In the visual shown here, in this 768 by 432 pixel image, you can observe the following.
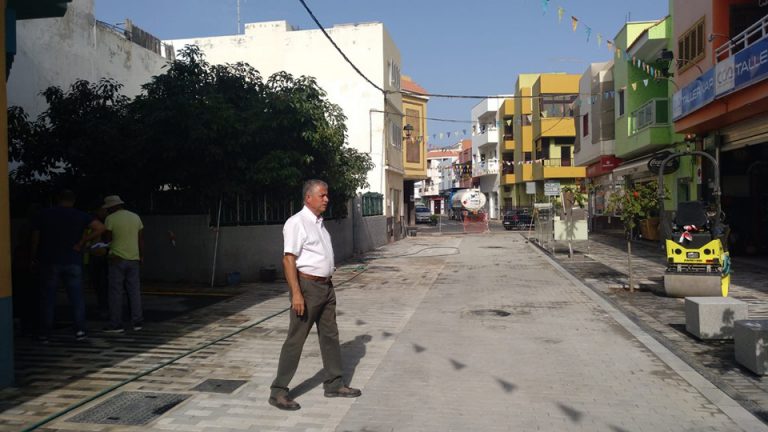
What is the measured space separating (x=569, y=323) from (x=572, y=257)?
10.6 m

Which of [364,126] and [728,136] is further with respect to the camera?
[364,126]

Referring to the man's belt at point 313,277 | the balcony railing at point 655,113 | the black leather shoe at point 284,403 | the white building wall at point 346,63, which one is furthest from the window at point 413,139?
the black leather shoe at point 284,403

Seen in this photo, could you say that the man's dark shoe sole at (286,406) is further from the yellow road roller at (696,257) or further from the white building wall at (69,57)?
the white building wall at (69,57)

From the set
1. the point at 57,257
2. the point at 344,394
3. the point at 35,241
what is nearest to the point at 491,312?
the point at 344,394

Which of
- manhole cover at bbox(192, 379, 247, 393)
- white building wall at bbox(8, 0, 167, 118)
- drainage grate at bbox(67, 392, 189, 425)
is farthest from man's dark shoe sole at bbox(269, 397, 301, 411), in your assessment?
white building wall at bbox(8, 0, 167, 118)

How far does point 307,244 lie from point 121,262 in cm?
399

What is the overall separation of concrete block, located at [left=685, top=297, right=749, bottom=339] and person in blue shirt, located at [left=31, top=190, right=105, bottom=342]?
7382 mm

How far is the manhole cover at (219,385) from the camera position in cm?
557

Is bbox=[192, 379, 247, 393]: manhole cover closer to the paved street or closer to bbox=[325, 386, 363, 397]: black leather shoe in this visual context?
the paved street

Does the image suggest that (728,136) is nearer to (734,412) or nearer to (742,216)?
(742,216)

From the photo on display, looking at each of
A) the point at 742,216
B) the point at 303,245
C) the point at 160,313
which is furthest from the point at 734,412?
the point at 742,216

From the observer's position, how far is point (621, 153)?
2684 centimetres

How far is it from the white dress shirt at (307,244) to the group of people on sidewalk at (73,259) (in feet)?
12.0

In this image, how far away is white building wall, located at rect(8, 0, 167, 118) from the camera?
1631 cm
